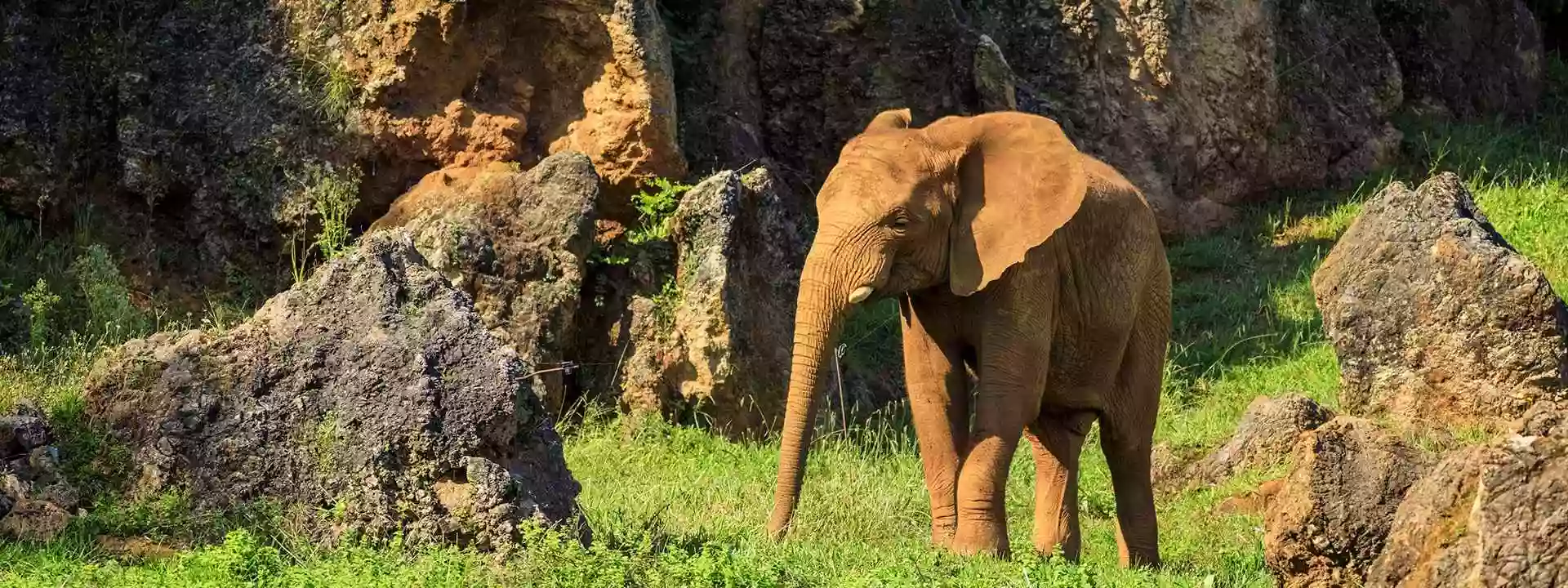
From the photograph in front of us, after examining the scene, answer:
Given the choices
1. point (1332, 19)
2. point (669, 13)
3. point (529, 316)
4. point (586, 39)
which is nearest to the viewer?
point (529, 316)

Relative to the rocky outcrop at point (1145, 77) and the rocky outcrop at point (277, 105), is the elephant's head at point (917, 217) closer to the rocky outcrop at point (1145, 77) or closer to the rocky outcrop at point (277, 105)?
the rocky outcrop at point (277, 105)

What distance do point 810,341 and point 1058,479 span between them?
1960 millimetres

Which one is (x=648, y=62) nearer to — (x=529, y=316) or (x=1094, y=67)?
(x=529, y=316)

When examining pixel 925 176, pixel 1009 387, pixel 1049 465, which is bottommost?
pixel 1049 465

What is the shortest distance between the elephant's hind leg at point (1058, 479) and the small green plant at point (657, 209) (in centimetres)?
318

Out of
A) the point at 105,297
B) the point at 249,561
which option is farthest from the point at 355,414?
the point at 105,297

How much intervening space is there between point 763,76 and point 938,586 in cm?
853

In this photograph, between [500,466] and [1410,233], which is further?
[1410,233]

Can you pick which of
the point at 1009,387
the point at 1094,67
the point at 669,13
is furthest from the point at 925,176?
the point at 1094,67

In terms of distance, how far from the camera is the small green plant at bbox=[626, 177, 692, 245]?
41.8ft

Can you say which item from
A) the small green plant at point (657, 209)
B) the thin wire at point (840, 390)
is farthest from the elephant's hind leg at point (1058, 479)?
the small green plant at point (657, 209)

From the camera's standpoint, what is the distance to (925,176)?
9234 millimetres

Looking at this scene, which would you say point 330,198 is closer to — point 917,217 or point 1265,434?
point 917,217

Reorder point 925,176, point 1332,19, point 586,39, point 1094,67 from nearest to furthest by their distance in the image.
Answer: point 925,176, point 586,39, point 1094,67, point 1332,19
